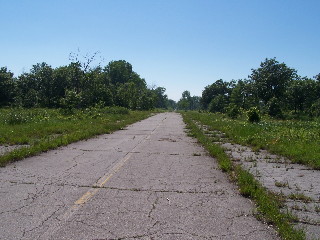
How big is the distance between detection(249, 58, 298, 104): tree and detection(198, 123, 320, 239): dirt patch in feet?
231

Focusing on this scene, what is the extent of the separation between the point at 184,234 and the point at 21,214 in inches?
105

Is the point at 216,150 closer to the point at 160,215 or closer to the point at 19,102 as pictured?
the point at 160,215

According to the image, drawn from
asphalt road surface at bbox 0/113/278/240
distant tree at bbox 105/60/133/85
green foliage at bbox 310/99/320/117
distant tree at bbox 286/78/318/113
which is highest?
distant tree at bbox 105/60/133/85

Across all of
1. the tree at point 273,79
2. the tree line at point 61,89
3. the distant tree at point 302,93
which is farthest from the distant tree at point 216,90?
the distant tree at point 302,93

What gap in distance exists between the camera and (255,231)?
4516 mm

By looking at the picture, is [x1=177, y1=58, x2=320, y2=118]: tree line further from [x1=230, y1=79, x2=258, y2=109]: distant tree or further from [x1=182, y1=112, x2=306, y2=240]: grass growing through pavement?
[x1=182, y1=112, x2=306, y2=240]: grass growing through pavement

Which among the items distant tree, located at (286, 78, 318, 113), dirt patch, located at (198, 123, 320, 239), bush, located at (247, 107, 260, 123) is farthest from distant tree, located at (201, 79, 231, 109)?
dirt patch, located at (198, 123, 320, 239)

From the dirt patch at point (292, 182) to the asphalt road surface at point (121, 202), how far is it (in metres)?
0.77

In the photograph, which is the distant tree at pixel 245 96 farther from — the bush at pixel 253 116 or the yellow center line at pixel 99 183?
the yellow center line at pixel 99 183

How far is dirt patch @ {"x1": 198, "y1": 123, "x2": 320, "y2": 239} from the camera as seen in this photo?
199 inches

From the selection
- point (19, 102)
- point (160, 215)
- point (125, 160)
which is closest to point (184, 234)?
point (160, 215)

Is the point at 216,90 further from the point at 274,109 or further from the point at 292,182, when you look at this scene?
the point at 292,182

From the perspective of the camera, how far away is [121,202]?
18.5 feet

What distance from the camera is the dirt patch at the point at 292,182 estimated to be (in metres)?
5.05
